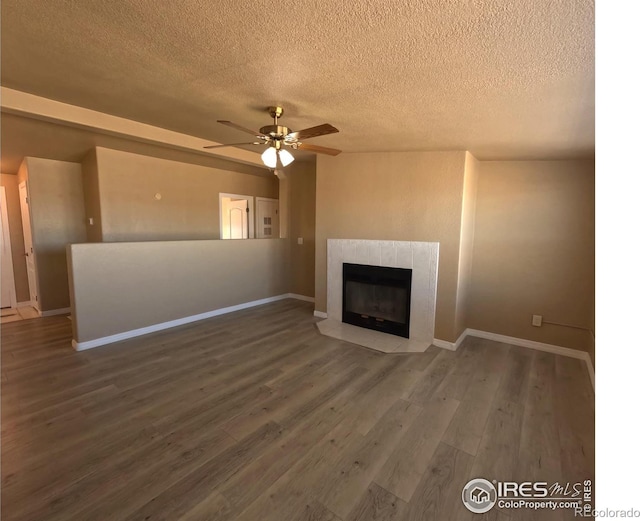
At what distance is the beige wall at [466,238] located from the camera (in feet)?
11.7

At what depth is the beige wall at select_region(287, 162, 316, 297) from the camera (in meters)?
5.71

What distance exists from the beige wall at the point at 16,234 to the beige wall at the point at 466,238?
7373mm

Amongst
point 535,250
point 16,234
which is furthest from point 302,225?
point 16,234

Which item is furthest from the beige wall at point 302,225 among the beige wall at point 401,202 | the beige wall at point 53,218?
the beige wall at point 53,218

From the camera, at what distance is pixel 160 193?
5.04 meters

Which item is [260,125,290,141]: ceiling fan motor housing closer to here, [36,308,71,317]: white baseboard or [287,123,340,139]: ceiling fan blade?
[287,123,340,139]: ceiling fan blade

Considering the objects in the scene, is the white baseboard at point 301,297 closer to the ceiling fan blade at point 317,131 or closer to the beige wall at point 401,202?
the beige wall at point 401,202

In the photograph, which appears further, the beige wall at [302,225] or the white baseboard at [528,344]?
the beige wall at [302,225]

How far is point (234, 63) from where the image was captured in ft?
6.13

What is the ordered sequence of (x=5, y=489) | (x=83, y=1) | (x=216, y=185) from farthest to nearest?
(x=216, y=185) → (x=5, y=489) → (x=83, y=1)

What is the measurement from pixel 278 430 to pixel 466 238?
10.2 ft
